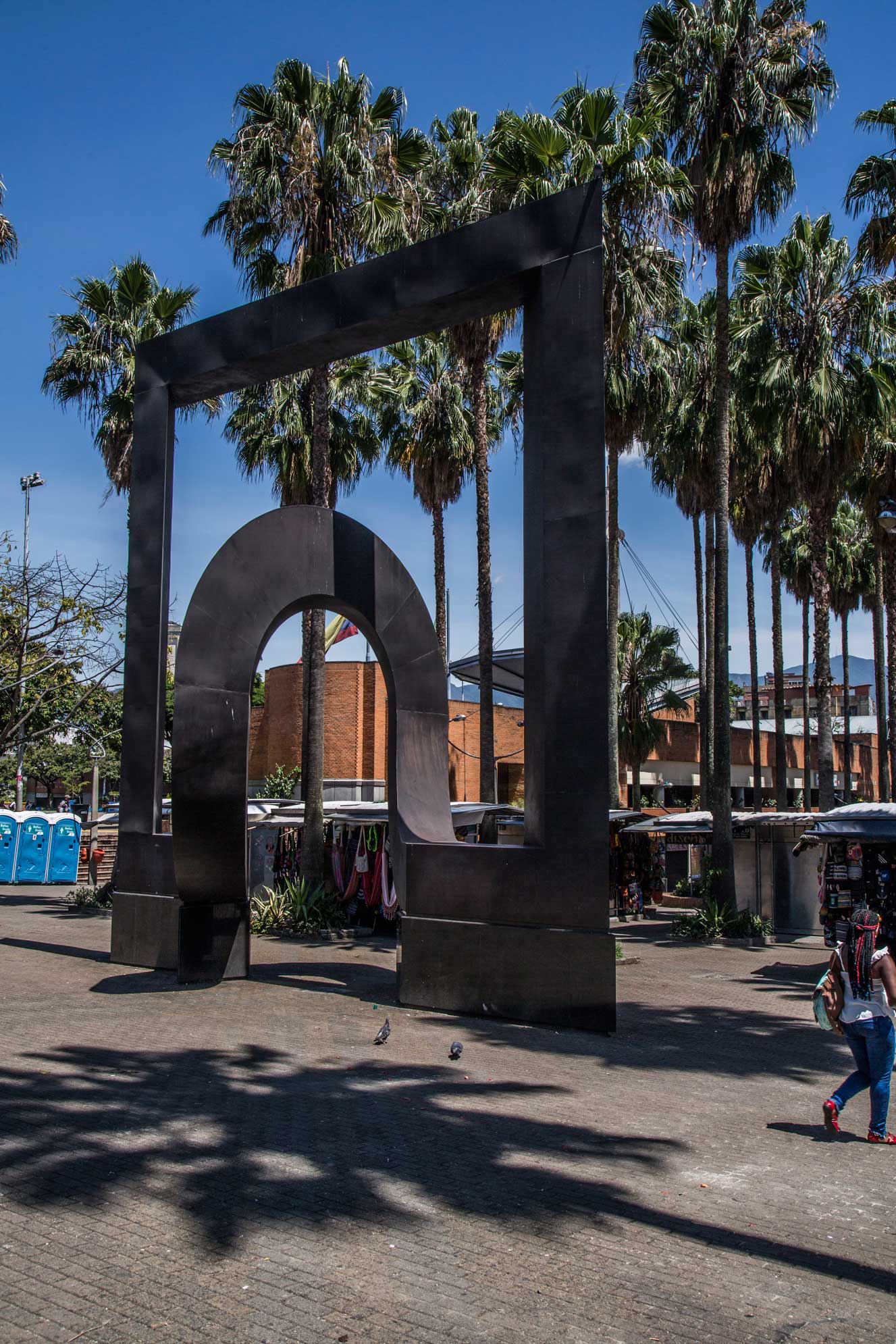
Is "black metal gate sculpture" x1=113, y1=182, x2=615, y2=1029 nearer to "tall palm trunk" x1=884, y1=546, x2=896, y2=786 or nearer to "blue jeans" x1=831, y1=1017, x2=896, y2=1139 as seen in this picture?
"blue jeans" x1=831, y1=1017, x2=896, y2=1139

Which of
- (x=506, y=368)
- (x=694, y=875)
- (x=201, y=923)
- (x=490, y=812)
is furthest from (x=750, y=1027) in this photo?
(x=506, y=368)

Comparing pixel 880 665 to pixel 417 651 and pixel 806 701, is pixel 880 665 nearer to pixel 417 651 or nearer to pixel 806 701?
pixel 806 701

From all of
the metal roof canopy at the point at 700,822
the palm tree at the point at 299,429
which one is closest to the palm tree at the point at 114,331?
the palm tree at the point at 299,429

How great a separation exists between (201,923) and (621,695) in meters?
24.1

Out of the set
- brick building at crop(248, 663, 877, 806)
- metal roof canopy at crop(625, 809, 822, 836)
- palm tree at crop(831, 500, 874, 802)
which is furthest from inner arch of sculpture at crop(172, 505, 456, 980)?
palm tree at crop(831, 500, 874, 802)

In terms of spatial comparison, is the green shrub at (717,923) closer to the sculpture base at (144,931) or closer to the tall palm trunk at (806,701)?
the sculpture base at (144,931)

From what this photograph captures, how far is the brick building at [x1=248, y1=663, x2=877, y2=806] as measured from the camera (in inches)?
1576

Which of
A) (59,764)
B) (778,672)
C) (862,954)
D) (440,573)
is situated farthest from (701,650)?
(59,764)

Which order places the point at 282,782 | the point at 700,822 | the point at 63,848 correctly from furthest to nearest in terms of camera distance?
the point at 282,782, the point at 63,848, the point at 700,822

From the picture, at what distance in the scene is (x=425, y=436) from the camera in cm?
2669

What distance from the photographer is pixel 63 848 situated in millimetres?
29844

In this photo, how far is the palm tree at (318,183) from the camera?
19500 mm

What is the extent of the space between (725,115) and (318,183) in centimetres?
769

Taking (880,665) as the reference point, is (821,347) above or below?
above
